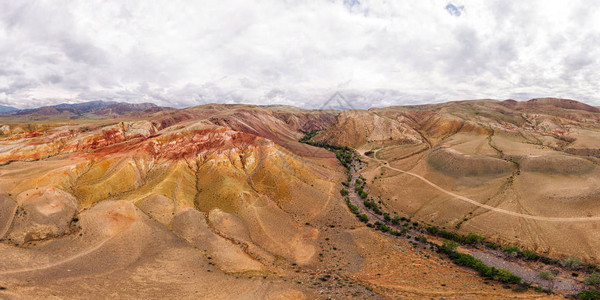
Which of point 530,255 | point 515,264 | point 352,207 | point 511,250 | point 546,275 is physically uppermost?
point 352,207

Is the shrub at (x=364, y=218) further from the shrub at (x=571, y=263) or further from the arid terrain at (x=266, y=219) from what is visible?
the shrub at (x=571, y=263)

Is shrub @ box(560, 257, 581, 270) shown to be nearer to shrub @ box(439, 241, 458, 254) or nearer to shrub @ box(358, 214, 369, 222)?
shrub @ box(439, 241, 458, 254)

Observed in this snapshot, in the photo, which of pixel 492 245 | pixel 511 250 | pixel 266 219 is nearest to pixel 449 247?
pixel 492 245

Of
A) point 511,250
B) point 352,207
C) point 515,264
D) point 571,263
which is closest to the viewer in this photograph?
point 571,263

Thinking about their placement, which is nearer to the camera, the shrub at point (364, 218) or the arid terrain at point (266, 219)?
the arid terrain at point (266, 219)

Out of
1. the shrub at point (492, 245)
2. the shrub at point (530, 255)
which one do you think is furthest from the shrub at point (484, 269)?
the shrub at point (530, 255)

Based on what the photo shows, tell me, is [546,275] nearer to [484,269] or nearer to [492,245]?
[492,245]
